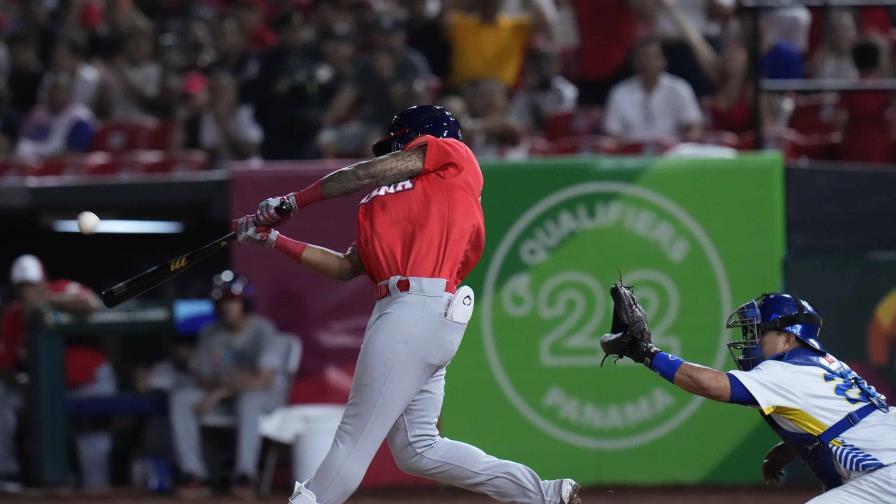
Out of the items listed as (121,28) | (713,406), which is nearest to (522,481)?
(713,406)

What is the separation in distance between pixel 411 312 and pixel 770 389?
1220 mm

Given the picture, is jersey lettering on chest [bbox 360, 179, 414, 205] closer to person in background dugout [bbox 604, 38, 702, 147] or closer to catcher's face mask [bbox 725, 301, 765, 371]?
catcher's face mask [bbox 725, 301, 765, 371]

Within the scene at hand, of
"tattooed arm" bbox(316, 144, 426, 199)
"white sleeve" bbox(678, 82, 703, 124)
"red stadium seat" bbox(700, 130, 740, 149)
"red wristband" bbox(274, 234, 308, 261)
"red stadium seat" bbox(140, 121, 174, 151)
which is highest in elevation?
"white sleeve" bbox(678, 82, 703, 124)

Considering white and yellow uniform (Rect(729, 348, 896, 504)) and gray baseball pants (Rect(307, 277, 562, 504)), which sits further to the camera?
gray baseball pants (Rect(307, 277, 562, 504))

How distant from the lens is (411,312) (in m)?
4.81

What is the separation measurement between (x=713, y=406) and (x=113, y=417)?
396 cm

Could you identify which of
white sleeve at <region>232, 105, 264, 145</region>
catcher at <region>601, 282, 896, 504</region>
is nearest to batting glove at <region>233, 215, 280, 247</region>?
catcher at <region>601, 282, 896, 504</region>

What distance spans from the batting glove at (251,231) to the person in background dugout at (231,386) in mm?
3494

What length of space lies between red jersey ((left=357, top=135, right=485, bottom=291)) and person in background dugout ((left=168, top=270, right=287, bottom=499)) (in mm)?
3666

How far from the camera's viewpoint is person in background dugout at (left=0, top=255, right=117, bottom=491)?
9055 millimetres

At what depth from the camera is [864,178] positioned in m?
8.45

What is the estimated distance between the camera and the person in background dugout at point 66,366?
9055 mm

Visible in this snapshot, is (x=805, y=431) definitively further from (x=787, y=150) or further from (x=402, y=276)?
A: (x=787, y=150)

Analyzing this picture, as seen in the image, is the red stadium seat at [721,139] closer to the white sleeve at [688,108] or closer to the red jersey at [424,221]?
the white sleeve at [688,108]
